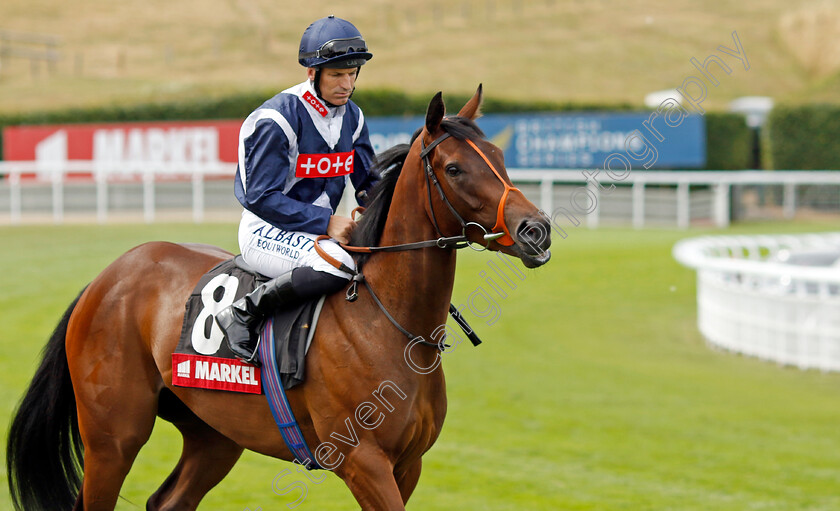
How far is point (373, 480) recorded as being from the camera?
2.94 meters

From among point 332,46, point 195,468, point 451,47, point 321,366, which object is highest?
point 451,47

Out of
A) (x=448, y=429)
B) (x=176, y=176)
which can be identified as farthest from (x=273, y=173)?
(x=176, y=176)

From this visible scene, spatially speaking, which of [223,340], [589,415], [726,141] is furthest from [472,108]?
[726,141]

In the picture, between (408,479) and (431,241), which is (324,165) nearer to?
(431,241)

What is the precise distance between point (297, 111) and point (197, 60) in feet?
127

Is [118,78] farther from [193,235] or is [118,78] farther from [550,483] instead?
[550,483]

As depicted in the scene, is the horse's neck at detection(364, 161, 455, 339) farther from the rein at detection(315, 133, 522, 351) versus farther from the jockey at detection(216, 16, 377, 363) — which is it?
the jockey at detection(216, 16, 377, 363)

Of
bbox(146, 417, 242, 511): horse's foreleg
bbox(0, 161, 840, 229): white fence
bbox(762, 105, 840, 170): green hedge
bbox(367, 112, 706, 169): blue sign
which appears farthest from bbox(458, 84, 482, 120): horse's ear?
bbox(762, 105, 840, 170): green hedge

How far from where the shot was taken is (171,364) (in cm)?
350

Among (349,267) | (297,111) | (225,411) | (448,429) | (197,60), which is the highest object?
(197,60)

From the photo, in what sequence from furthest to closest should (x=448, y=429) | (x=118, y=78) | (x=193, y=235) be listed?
(x=118, y=78), (x=193, y=235), (x=448, y=429)

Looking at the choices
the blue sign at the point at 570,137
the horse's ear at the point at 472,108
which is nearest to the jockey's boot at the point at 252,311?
the horse's ear at the point at 472,108

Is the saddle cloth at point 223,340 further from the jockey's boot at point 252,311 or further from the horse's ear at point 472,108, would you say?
the horse's ear at point 472,108

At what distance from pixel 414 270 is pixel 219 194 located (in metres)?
16.8
